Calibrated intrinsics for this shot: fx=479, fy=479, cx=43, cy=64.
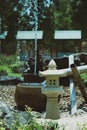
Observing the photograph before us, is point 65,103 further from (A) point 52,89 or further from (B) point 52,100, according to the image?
(A) point 52,89

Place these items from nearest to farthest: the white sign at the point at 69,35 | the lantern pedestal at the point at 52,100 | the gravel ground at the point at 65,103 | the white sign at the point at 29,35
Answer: the lantern pedestal at the point at 52,100 → the gravel ground at the point at 65,103 → the white sign at the point at 29,35 → the white sign at the point at 69,35

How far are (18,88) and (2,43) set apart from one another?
152ft

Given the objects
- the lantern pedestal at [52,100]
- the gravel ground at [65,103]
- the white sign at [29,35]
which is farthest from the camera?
the white sign at [29,35]

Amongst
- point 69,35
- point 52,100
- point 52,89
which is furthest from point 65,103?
point 69,35

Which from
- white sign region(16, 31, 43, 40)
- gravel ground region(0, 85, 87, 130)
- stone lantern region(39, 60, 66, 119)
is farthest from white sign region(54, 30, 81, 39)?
stone lantern region(39, 60, 66, 119)

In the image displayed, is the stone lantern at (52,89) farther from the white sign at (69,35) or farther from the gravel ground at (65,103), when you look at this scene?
the white sign at (69,35)

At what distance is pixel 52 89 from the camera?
8.02 m

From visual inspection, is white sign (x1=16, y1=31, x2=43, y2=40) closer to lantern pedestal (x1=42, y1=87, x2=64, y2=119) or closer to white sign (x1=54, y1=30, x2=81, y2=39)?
white sign (x1=54, y1=30, x2=81, y2=39)

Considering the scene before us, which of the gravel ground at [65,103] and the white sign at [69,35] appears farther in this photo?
the white sign at [69,35]

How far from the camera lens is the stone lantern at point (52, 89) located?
8.02m

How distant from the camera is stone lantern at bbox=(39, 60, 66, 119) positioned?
8023 mm

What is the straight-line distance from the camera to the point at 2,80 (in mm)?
18516

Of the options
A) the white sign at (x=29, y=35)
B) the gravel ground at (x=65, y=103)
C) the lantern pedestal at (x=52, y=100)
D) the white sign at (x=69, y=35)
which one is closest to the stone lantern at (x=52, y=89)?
the lantern pedestal at (x=52, y=100)

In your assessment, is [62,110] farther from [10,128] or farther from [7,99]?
[10,128]
